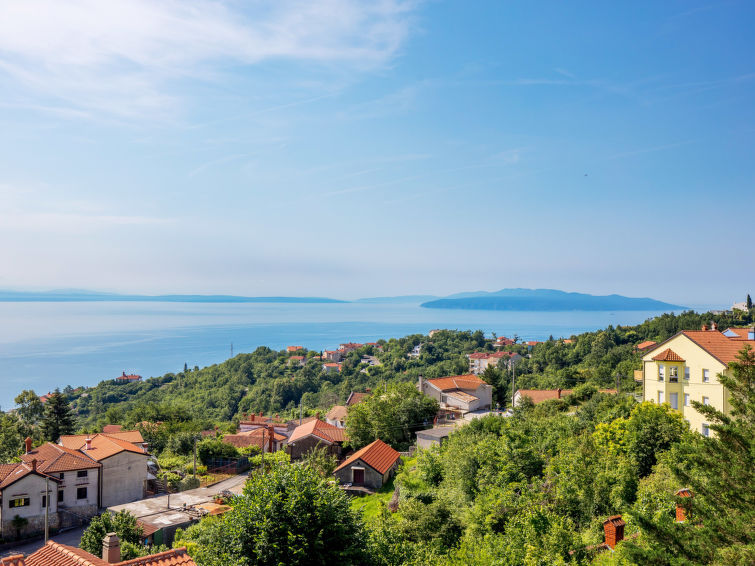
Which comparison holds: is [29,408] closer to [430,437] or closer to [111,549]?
[430,437]

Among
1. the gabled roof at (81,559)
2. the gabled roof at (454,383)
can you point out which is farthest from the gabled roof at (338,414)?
the gabled roof at (81,559)

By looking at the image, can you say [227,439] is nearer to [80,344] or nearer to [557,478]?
[557,478]

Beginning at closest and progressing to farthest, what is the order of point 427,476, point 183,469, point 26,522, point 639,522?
point 639,522 < point 427,476 < point 26,522 < point 183,469

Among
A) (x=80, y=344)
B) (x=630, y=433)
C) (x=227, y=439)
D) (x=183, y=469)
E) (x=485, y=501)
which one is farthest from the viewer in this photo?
(x=80, y=344)

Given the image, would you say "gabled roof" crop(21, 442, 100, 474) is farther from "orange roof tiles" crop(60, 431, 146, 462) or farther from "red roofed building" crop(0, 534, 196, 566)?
"red roofed building" crop(0, 534, 196, 566)

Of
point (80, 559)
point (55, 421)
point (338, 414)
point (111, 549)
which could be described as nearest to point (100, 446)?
point (55, 421)

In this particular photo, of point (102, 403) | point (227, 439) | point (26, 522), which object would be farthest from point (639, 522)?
point (102, 403)
